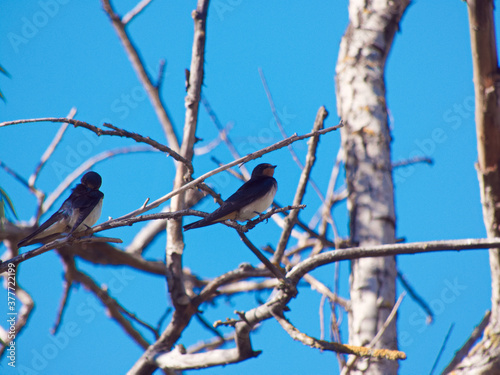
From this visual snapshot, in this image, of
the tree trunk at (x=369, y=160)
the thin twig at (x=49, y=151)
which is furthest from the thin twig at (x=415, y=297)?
the thin twig at (x=49, y=151)

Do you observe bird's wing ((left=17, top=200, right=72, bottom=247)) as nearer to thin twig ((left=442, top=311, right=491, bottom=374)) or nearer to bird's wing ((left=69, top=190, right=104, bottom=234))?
bird's wing ((left=69, top=190, right=104, bottom=234))

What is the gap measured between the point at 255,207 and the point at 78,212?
5.08ft

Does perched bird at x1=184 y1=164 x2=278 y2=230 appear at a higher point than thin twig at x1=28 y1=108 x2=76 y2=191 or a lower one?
lower

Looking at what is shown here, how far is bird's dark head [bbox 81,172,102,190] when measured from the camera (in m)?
5.45

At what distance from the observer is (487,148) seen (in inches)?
202

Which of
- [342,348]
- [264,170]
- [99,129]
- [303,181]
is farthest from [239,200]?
[342,348]

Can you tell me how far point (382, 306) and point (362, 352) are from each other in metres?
1.95

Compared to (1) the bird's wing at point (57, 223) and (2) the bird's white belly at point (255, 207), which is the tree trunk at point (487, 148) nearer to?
(2) the bird's white belly at point (255, 207)

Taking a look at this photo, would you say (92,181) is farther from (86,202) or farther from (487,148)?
(487,148)

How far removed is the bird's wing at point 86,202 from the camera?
15.5 feet

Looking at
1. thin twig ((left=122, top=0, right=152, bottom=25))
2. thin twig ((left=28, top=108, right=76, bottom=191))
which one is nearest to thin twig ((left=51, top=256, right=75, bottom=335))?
thin twig ((left=28, top=108, right=76, bottom=191))

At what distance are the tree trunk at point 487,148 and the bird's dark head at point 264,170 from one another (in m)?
2.13

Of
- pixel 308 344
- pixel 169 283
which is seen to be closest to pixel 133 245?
pixel 169 283

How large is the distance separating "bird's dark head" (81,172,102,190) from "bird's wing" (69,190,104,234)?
0.15 meters
